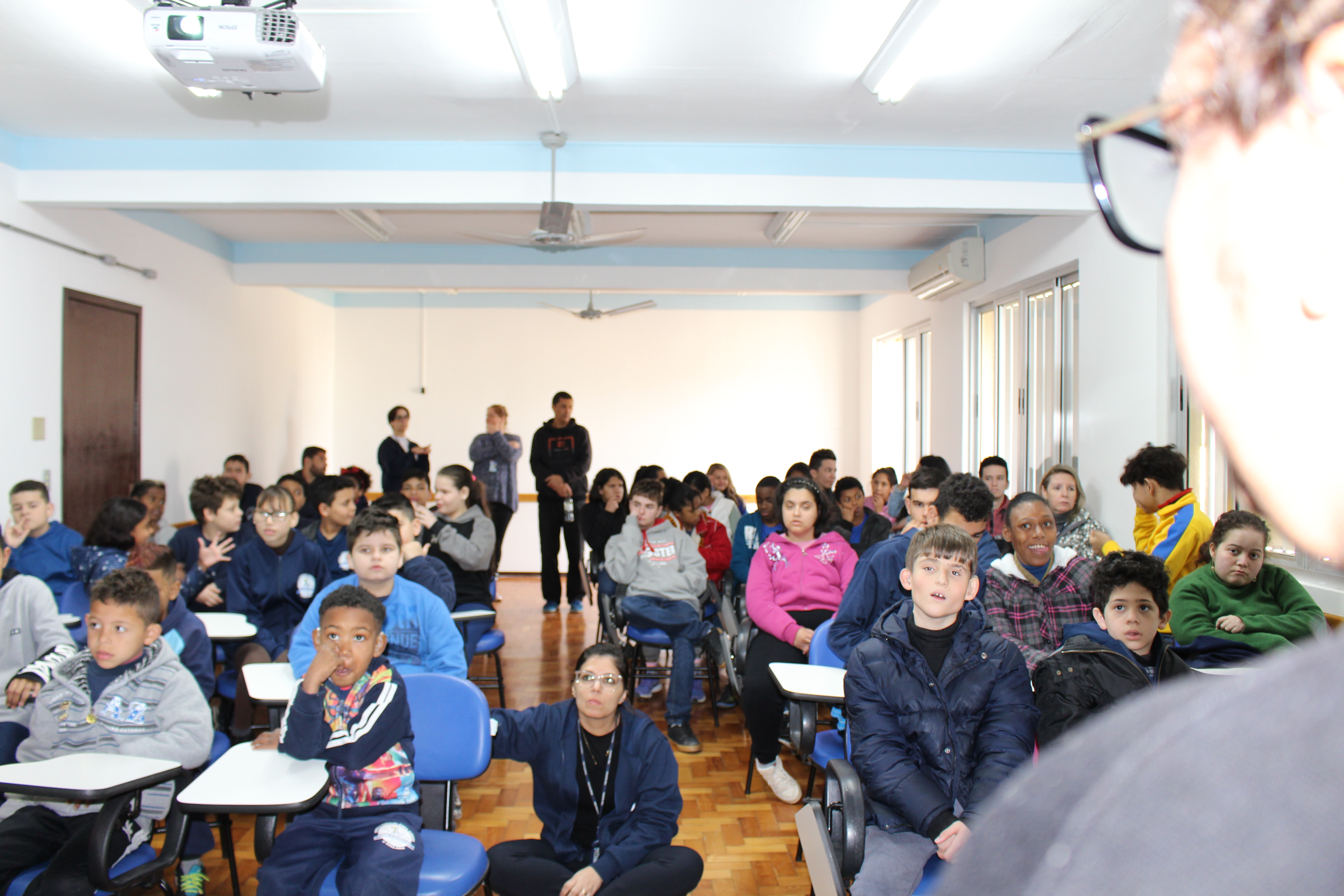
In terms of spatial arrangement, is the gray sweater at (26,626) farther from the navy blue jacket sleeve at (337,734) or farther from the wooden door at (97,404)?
the wooden door at (97,404)

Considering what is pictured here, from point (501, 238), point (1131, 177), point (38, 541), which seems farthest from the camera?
point (501, 238)

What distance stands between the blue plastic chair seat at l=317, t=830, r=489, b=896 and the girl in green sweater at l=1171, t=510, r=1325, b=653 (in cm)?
254

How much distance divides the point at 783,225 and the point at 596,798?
4832 millimetres

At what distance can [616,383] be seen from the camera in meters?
8.98

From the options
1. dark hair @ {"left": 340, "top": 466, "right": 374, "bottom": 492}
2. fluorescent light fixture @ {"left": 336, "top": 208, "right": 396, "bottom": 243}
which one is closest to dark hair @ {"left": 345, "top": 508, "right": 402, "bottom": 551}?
fluorescent light fixture @ {"left": 336, "top": 208, "right": 396, "bottom": 243}

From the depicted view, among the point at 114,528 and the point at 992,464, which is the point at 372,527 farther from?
the point at 992,464

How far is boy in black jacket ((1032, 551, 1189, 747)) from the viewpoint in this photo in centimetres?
206

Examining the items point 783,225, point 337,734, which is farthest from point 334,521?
point 783,225

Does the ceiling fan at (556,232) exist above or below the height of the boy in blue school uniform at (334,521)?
above

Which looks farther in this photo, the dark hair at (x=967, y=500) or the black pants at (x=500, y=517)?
the black pants at (x=500, y=517)

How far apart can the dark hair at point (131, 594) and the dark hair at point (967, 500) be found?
2696mm

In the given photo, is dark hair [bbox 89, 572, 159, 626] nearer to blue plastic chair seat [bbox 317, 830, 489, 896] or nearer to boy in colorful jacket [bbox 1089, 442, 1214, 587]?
blue plastic chair seat [bbox 317, 830, 489, 896]

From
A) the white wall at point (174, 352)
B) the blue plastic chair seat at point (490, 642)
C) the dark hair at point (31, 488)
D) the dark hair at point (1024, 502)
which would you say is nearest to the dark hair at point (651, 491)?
the blue plastic chair seat at point (490, 642)

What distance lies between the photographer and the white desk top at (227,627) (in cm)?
304
